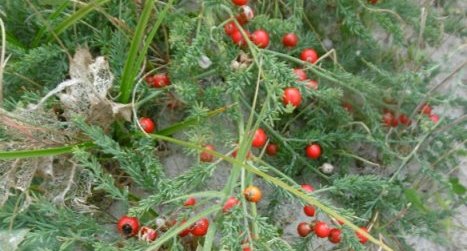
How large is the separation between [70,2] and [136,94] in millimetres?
274

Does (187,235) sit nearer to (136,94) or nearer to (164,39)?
(136,94)

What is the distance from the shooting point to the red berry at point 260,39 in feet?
4.87

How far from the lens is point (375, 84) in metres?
1.63

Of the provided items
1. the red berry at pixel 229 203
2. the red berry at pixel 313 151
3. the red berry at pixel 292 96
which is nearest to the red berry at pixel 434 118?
the red berry at pixel 313 151

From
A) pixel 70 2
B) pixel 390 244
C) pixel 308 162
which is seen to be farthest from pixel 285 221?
pixel 70 2

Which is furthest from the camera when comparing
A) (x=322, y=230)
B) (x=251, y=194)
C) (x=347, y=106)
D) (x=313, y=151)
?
(x=347, y=106)

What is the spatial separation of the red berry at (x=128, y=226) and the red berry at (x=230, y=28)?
19.4 inches

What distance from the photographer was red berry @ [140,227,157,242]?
51.0 inches

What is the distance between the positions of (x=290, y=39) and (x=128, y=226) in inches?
24.0

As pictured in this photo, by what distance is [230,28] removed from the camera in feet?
4.97

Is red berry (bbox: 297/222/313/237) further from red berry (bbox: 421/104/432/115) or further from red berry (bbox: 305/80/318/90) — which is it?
red berry (bbox: 421/104/432/115)

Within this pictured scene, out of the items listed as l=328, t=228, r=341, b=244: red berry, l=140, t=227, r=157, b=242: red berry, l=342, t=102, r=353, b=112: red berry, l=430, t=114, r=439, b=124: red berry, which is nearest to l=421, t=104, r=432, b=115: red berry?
l=430, t=114, r=439, b=124: red berry

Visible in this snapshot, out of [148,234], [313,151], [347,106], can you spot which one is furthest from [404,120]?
[148,234]

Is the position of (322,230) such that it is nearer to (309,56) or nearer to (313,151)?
(313,151)
